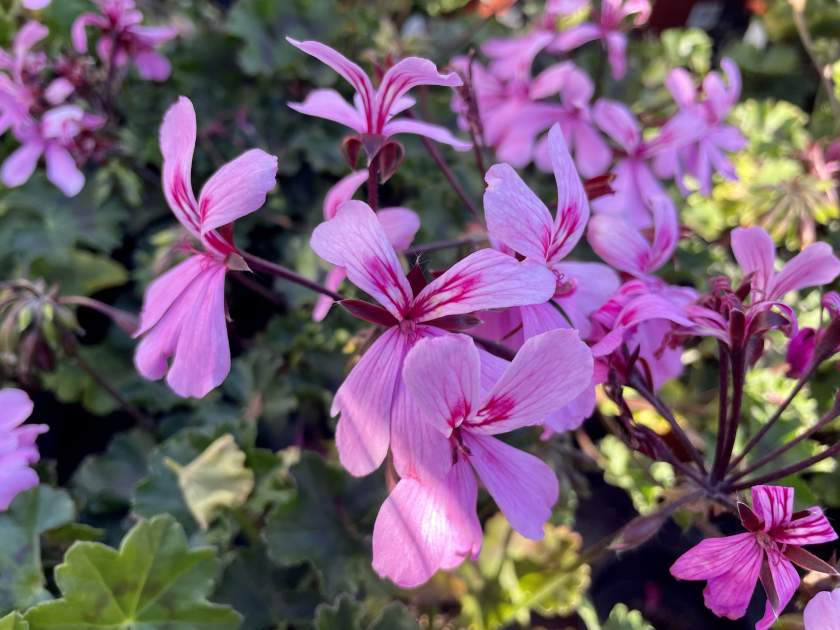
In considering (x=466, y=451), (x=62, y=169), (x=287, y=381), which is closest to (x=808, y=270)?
(x=466, y=451)

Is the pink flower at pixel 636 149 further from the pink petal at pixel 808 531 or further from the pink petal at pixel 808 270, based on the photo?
the pink petal at pixel 808 531

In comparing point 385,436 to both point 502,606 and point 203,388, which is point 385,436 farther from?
point 502,606

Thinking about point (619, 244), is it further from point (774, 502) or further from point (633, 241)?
point (774, 502)

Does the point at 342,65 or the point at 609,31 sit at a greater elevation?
the point at 342,65

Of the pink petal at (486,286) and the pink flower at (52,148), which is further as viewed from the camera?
the pink flower at (52,148)

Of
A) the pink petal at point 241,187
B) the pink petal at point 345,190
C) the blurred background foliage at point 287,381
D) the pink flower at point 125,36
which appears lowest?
the blurred background foliage at point 287,381

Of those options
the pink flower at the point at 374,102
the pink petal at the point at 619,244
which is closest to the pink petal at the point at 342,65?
the pink flower at the point at 374,102
